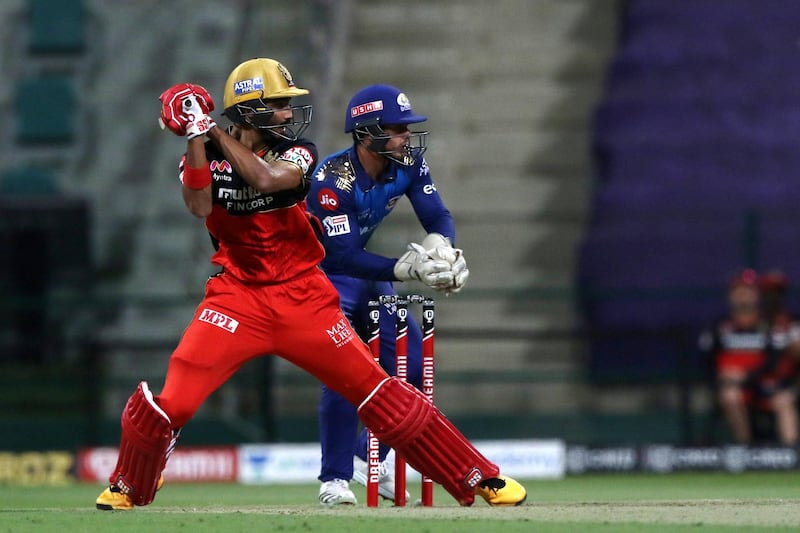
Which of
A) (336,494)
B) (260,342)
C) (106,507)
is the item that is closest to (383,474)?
(336,494)

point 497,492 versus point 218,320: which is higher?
point 218,320

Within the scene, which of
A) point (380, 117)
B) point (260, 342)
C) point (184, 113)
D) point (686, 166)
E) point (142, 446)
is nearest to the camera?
point (184, 113)

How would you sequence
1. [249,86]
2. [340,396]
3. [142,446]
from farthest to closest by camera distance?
[340,396] < [249,86] < [142,446]

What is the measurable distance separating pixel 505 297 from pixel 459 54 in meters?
3.78

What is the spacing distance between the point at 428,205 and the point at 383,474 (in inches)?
52.9

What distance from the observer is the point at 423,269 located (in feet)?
23.0

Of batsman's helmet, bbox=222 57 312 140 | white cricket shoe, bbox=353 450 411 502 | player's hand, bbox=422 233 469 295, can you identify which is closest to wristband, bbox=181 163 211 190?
batsman's helmet, bbox=222 57 312 140

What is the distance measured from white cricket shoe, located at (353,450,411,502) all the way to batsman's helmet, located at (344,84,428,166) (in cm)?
151

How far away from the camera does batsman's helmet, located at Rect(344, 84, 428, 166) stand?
24.8 feet

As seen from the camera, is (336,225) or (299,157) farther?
(336,225)

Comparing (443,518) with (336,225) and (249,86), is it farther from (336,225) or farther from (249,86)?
(249,86)

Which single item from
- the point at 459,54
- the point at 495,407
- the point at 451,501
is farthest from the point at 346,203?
the point at 459,54

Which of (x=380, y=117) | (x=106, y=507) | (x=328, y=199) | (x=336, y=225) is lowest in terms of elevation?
(x=106, y=507)

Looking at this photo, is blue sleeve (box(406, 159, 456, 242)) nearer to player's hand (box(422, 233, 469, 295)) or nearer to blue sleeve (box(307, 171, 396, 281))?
blue sleeve (box(307, 171, 396, 281))
